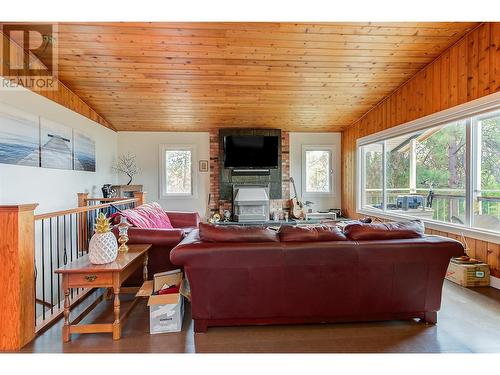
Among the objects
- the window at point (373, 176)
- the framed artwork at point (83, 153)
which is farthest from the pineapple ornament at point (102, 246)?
the window at point (373, 176)

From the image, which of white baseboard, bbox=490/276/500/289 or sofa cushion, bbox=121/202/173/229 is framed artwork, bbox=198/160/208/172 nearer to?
sofa cushion, bbox=121/202/173/229

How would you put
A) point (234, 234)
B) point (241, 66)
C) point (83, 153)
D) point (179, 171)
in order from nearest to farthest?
point (234, 234) < point (241, 66) < point (83, 153) < point (179, 171)

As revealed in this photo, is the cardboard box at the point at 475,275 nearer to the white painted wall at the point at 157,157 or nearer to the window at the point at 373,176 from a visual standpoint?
the window at the point at 373,176

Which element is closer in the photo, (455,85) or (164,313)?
(164,313)

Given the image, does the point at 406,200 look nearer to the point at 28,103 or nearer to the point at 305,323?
the point at 305,323

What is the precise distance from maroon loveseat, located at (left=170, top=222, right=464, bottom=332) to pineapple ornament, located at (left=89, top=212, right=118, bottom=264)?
57 cm

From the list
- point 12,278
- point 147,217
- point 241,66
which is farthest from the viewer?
point 241,66

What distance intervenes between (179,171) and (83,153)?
225cm

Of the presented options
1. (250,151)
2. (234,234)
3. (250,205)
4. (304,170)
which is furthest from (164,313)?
(304,170)

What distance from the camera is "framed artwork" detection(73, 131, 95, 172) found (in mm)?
4910

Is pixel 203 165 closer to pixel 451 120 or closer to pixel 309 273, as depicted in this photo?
pixel 451 120

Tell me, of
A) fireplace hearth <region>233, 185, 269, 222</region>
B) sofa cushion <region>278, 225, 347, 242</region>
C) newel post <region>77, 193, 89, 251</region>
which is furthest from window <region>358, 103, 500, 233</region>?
newel post <region>77, 193, 89, 251</region>

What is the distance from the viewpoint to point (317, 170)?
7.34 m
